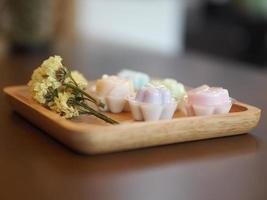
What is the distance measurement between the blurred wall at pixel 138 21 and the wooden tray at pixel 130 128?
2409 millimetres

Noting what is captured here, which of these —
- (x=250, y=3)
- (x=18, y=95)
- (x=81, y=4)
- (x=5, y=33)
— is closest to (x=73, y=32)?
(x=81, y=4)

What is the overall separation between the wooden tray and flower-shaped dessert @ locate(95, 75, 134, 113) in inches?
0.5

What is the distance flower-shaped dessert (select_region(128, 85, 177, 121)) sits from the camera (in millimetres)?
722

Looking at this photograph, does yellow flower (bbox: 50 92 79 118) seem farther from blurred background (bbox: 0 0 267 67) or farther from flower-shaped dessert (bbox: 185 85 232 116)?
blurred background (bbox: 0 0 267 67)

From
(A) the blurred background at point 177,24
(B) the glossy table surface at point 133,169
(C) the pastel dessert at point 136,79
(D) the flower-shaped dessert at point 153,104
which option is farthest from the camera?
(A) the blurred background at point 177,24

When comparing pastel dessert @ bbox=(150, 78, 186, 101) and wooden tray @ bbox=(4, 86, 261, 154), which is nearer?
wooden tray @ bbox=(4, 86, 261, 154)

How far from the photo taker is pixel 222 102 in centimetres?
76

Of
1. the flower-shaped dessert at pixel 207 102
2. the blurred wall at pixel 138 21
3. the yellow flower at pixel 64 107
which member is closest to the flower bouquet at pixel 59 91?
the yellow flower at pixel 64 107

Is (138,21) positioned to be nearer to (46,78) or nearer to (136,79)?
(136,79)

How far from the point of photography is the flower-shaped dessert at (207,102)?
0.75m

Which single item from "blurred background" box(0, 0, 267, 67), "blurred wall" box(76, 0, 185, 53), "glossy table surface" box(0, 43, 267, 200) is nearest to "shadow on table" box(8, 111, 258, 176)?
"glossy table surface" box(0, 43, 267, 200)

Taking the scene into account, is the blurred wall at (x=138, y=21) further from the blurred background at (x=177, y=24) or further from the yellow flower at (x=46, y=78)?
the yellow flower at (x=46, y=78)

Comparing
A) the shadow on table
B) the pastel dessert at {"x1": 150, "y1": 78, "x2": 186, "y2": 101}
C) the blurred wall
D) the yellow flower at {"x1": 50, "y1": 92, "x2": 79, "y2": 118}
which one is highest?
the pastel dessert at {"x1": 150, "y1": 78, "x2": 186, "y2": 101}

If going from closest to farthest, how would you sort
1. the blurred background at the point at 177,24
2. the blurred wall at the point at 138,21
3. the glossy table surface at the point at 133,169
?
1. the glossy table surface at the point at 133,169
2. the blurred background at the point at 177,24
3. the blurred wall at the point at 138,21
